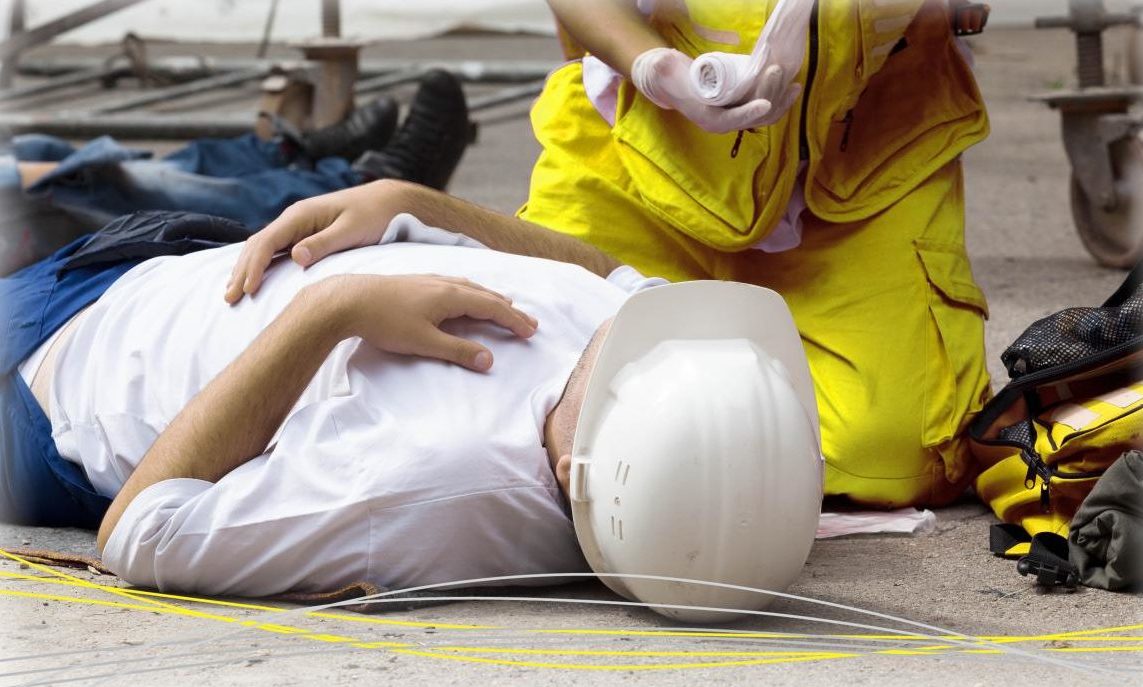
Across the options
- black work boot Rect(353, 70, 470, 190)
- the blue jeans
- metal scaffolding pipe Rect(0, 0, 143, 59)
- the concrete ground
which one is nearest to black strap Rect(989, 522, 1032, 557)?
the concrete ground

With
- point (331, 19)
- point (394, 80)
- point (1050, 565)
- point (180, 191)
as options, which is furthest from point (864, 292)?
point (394, 80)

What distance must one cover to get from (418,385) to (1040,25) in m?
2.79

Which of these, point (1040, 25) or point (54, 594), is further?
point (1040, 25)

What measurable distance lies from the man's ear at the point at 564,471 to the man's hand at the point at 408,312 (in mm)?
172

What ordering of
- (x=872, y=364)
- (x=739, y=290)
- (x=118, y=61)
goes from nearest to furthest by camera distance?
(x=739, y=290), (x=872, y=364), (x=118, y=61)

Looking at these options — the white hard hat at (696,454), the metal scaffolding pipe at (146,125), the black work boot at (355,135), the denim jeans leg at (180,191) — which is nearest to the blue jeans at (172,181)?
the denim jeans leg at (180,191)

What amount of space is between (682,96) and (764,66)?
0.15m

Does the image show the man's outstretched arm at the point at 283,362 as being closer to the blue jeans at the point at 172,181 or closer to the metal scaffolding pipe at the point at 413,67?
the blue jeans at the point at 172,181

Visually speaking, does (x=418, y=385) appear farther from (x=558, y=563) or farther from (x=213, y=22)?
(x=213, y=22)

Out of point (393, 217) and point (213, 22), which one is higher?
point (213, 22)

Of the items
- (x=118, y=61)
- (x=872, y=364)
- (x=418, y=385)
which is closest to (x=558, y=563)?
(x=418, y=385)

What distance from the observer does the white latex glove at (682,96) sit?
2299 millimetres

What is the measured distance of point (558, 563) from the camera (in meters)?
1.82

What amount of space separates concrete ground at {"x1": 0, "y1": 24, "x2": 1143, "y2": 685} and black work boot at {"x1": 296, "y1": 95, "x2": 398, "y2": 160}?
2171 millimetres
